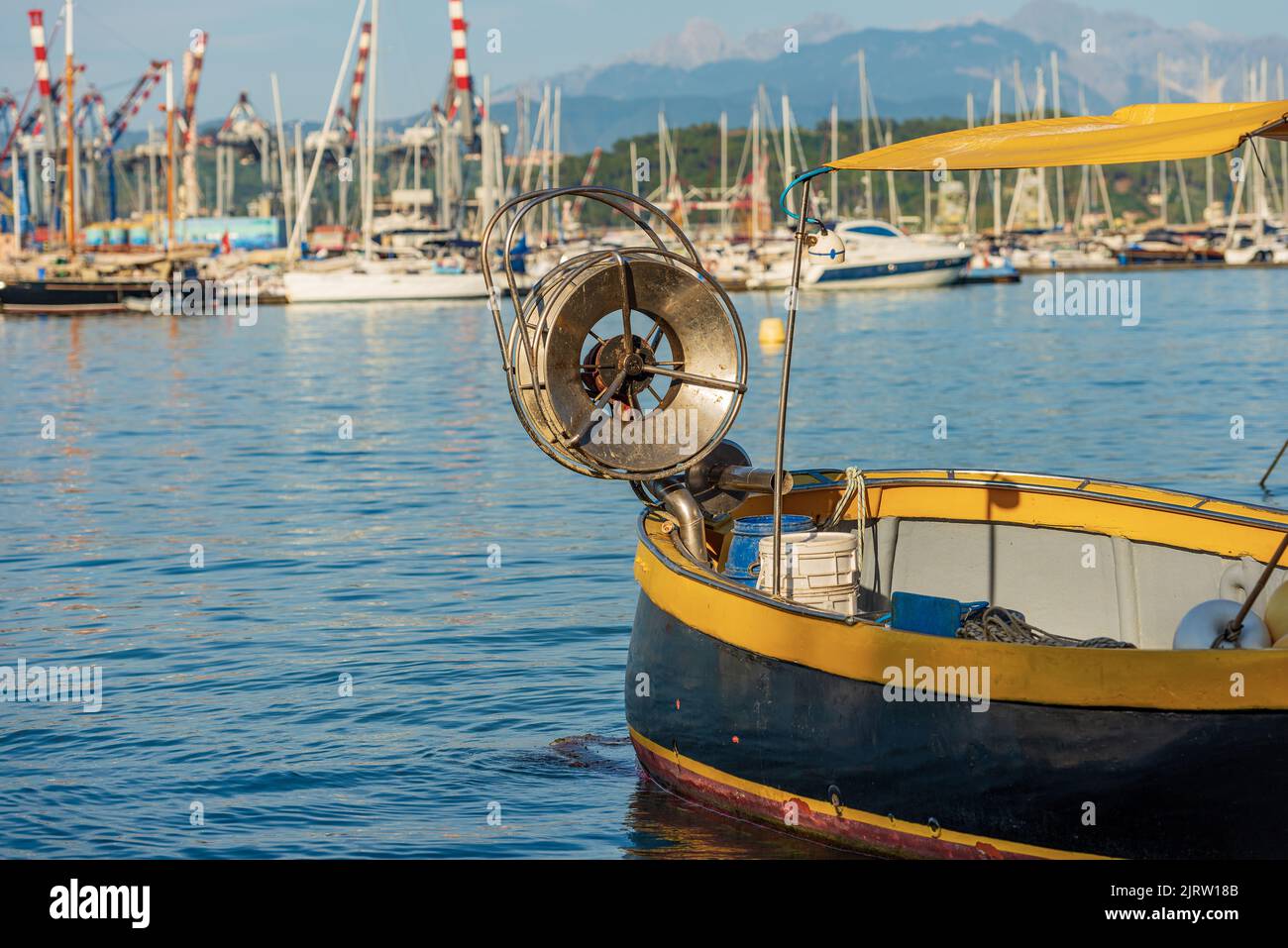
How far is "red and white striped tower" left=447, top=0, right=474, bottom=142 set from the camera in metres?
98.4

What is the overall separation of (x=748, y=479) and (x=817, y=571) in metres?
0.96

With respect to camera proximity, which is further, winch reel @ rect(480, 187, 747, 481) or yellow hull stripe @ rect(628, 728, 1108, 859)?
winch reel @ rect(480, 187, 747, 481)

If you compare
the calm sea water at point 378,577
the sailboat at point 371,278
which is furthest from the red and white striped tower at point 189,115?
the calm sea water at point 378,577

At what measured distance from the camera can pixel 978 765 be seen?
6637mm

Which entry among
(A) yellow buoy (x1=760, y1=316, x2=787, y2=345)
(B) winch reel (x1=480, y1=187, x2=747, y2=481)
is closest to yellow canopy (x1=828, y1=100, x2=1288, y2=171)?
(B) winch reel (x1=480, y1=187, x2=747, y2=481)

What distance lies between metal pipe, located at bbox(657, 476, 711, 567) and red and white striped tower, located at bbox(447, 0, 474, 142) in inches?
3652

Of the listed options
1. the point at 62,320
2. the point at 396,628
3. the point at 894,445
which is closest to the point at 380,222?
the point at 62,320

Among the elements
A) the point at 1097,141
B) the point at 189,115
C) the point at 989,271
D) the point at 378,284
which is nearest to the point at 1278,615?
the point at 1097,141

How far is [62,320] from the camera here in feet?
228

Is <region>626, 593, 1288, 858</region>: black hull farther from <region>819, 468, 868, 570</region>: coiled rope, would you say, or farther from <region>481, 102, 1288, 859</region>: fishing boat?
<region>819, 468, 868, 570</region>: coiled rope
